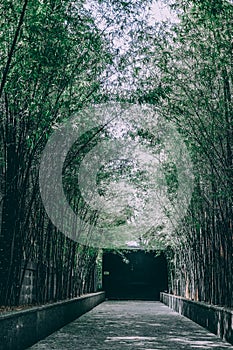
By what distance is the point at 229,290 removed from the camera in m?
7.57

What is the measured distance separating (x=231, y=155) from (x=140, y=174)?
511 centimetres

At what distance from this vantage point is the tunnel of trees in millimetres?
5156

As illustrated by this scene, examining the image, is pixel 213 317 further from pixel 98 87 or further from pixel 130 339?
pixel 98 87

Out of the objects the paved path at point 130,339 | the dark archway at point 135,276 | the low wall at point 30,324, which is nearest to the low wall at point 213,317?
the paved path at point 130,339

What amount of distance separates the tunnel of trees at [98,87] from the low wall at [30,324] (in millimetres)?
416

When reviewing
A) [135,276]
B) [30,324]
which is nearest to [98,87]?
[30,324]

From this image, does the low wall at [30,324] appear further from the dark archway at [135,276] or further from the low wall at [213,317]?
the dark archway at [135,276]

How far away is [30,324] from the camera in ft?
18.2

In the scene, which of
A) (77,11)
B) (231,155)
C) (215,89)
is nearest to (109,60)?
(77,11)

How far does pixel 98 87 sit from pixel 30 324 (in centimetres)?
290

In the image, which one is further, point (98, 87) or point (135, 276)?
point (135, 276)

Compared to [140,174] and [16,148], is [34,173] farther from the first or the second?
[140,174]

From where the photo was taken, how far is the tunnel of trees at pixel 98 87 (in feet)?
16.9

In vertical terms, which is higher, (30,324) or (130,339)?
(30,324)
